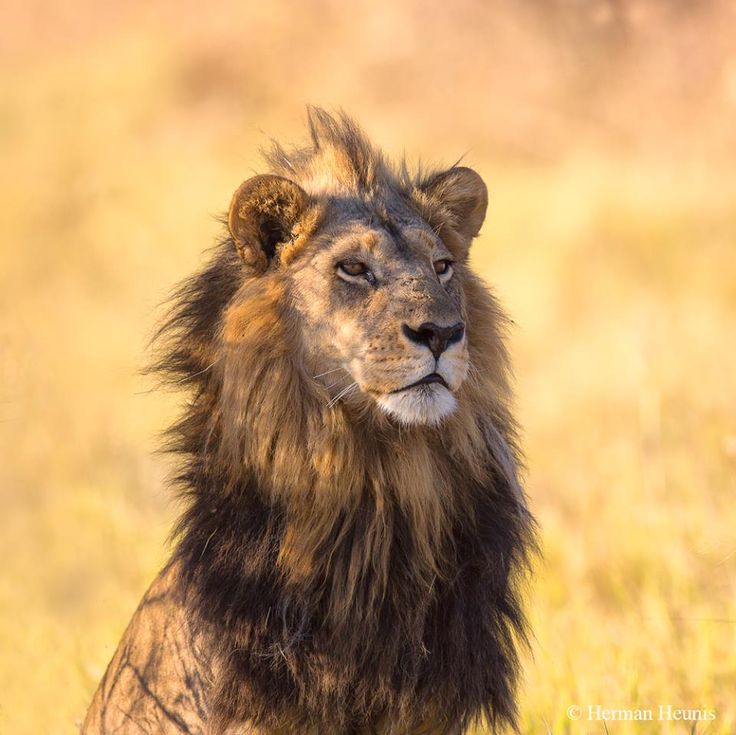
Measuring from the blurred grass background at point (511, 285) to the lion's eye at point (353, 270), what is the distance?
656 millimetres

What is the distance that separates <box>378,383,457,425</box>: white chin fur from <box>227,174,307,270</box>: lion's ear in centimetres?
74

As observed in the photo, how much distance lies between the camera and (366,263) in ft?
14.9

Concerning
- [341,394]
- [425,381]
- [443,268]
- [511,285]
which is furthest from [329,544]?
[511,285]

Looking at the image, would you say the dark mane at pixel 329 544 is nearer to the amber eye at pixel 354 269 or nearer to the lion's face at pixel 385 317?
the lion's face at pixel 385 317

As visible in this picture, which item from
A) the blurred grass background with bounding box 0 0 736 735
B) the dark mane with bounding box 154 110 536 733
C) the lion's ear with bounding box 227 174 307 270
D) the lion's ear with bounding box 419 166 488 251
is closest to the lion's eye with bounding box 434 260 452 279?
the lion's ear with bounding box 419 166 488 251

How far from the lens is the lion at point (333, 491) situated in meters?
4.30

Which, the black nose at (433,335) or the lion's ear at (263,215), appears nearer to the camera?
the black nose at (433,335)

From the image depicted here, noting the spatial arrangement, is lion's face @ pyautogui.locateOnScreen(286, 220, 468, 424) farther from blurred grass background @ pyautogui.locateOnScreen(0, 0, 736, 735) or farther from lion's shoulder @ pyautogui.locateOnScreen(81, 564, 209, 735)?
lion's shoulder @ pyautogui.locateOnScreen(81, 564, 209, 735)

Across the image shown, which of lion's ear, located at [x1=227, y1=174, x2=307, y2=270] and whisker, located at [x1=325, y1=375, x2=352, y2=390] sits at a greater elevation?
lion's ear, located at [x1=227, y1=174, x2=307, y2=270]

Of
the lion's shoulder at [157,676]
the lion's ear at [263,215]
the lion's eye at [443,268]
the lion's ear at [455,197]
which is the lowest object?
the lion's shoulder at [157,676]

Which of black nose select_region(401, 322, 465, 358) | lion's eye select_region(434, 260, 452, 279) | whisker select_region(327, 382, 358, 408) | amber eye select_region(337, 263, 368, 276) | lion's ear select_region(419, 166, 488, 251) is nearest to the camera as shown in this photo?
black nose select_region(401, 322, 465, 358)

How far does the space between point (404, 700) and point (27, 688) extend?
3860 millimetres

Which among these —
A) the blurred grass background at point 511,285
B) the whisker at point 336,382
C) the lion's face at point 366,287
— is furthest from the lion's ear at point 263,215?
the whisker at point 336,382

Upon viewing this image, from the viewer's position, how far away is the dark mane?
429 cm
